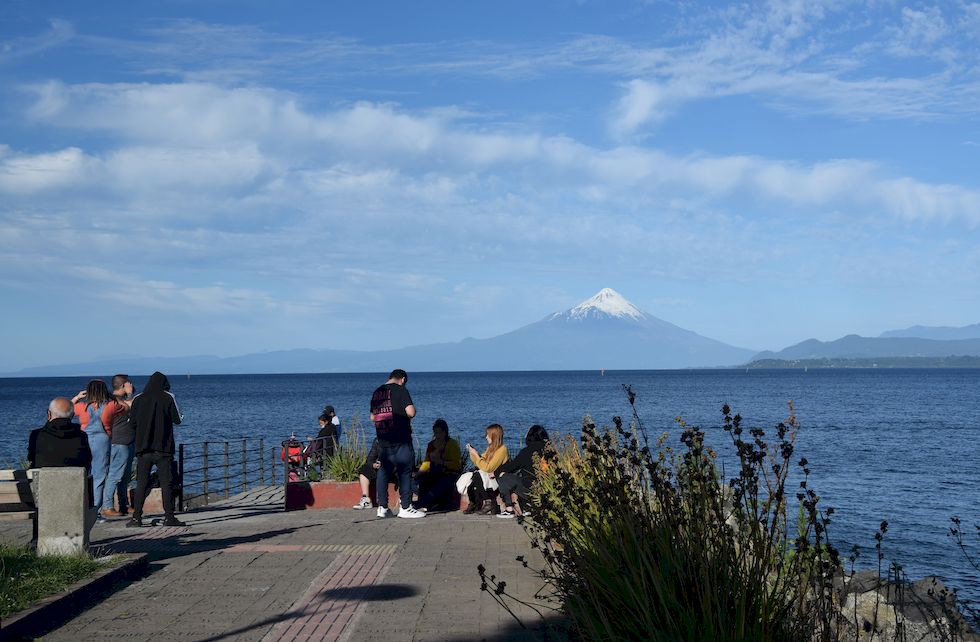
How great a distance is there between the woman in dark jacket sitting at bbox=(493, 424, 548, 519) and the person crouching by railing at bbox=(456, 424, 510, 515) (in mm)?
106

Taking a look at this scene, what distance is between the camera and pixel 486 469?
1287 centimetres

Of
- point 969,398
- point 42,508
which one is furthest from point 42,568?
point 969,398

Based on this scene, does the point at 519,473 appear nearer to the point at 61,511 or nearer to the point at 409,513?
the point at 409,513

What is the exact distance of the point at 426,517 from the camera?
12891mm

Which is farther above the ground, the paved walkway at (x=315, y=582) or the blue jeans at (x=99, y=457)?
the blue jeans at (x=99, y=457)

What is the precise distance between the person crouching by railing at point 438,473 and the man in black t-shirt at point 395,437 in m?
0.68

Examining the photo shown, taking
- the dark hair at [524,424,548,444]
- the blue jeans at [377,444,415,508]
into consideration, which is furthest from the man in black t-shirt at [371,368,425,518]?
the dark hair at [524,424,548,444]

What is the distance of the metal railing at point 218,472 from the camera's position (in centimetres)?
A: 1627

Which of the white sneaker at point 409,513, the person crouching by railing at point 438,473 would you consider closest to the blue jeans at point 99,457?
the white sneaker at point 409,513

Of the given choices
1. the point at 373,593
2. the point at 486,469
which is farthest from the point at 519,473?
the point at 373,593

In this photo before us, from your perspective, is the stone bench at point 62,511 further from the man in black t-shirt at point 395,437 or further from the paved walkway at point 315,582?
the man in black t-shirt at point 395,437

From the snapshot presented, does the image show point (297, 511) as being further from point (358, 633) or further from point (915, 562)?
point (915, 562)

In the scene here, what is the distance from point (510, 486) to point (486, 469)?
42 centimetres

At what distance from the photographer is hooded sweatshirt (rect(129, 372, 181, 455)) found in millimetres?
11906
